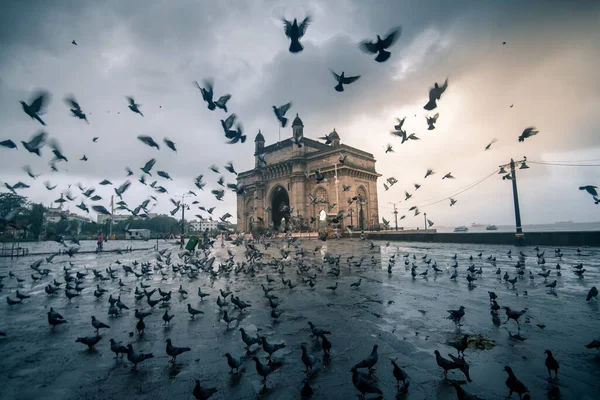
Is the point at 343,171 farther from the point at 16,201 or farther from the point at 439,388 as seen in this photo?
the point at 16,201

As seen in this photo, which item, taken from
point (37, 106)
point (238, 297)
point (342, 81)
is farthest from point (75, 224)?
point (342, 81)

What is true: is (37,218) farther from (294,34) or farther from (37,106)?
(294,34)

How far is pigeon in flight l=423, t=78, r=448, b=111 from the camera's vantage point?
7863mm

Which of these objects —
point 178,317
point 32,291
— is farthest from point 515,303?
point 32,291

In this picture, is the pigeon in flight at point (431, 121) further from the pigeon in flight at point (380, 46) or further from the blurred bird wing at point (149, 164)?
the blurred bird wing at point (149, 164)

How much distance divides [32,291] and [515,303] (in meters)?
14.6

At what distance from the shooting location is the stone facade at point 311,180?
44031 millimetres

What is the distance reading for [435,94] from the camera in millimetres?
7988

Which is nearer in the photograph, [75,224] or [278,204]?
[75,224]

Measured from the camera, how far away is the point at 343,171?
143 feet

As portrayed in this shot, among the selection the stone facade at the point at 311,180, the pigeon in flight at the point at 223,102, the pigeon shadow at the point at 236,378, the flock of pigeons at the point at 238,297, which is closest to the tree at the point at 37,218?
the stone facade at the point at 311,180

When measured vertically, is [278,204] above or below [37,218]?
above

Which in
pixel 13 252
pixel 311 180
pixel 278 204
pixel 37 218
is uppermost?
pixel 311 180

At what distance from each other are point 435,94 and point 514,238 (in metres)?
21.5
